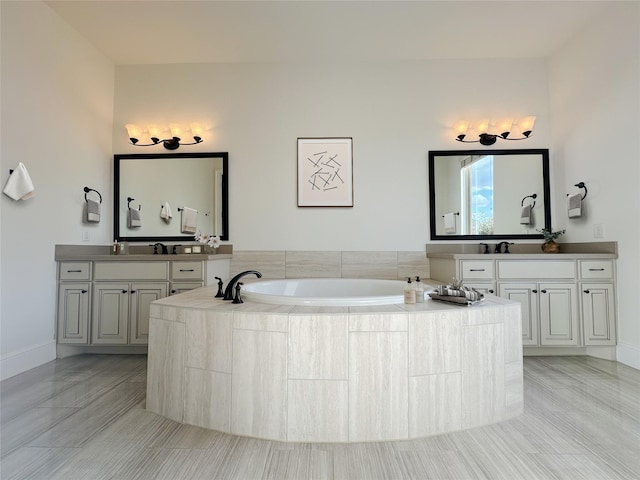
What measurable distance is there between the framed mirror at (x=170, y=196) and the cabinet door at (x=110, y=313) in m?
0.68

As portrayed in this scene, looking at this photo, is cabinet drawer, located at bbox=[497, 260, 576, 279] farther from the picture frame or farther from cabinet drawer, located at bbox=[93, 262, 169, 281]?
cabinet drawer, located at bbox=[93, 262, 169, 281]

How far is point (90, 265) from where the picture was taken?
2.73 meters

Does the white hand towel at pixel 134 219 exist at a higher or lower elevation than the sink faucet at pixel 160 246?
higher

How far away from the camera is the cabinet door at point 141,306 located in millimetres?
2711

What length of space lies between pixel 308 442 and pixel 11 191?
99.5 inches

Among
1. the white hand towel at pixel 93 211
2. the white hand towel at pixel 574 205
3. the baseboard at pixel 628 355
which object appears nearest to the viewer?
the baseboard at pixel 628 355

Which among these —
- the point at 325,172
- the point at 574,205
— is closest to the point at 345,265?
the point at 325,172

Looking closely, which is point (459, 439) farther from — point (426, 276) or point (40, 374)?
point (40, 374)

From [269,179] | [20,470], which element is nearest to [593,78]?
[269,179]

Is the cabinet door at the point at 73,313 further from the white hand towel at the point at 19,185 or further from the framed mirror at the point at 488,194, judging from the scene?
the framed mirror at the point at 488,194

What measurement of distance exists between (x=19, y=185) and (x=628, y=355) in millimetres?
4609

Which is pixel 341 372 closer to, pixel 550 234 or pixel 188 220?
pixel 188 220

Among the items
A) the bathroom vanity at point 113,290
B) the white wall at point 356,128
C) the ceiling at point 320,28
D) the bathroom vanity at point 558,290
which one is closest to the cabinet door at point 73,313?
the bathroom vanity at point 113,290

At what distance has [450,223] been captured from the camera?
3.22 meters
